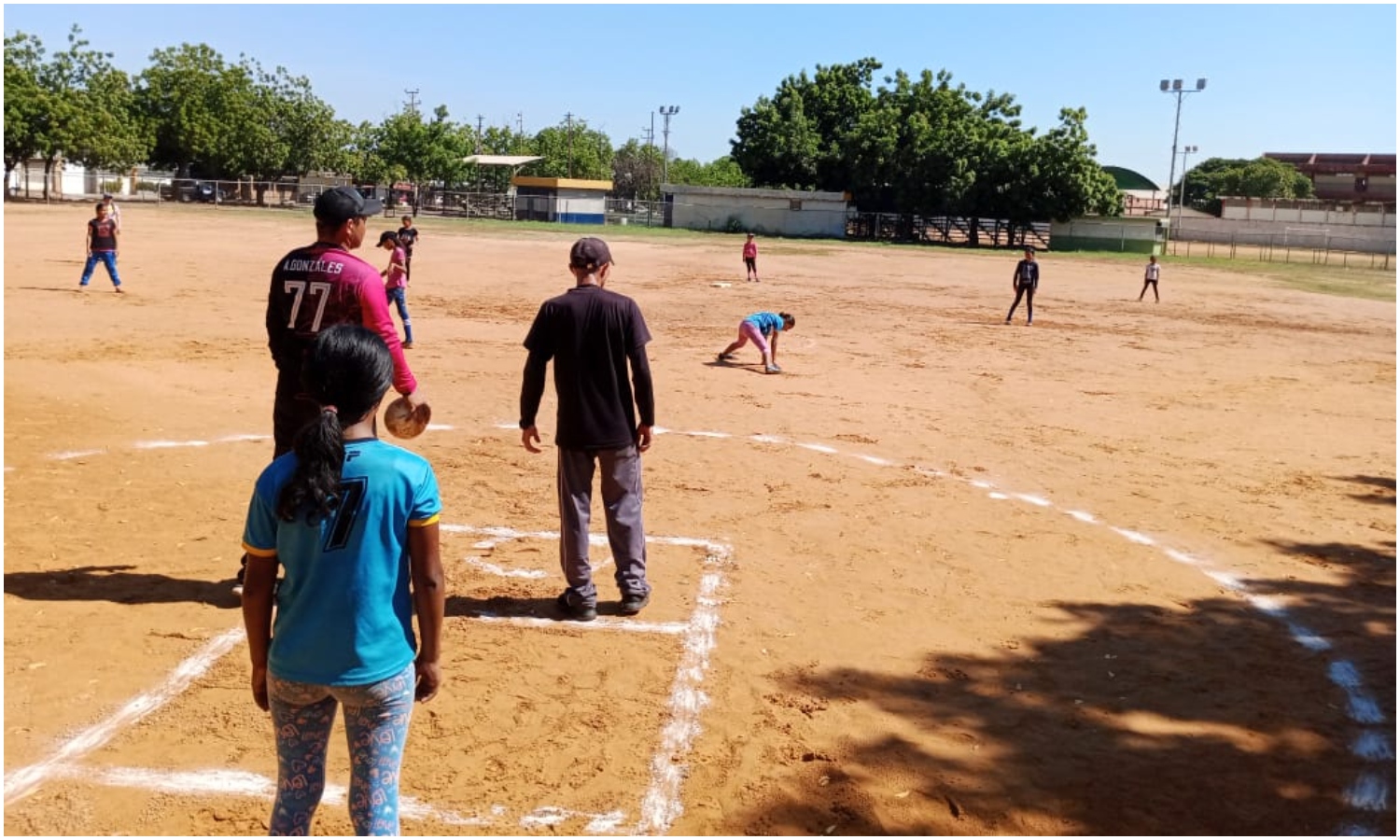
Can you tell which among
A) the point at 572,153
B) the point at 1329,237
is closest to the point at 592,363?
the point at 1329,237

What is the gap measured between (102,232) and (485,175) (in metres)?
87.0

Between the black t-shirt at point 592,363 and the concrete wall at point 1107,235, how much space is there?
64.9m

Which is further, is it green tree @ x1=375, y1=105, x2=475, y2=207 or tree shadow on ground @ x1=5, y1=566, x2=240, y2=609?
green tree @ x1=375, y1=105, x2=475, y2=207

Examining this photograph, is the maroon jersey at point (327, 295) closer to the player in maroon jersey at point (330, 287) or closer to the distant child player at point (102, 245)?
the player in maroon jersey at point (330, 287)

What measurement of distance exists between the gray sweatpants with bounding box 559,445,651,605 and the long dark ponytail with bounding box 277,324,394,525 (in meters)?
3.14

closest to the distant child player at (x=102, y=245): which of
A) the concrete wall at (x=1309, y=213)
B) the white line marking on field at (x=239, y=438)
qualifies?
the white line marking on field at (x=239, y=438)

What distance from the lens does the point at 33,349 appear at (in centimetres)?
1495

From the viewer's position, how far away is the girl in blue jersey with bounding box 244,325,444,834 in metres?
3.22

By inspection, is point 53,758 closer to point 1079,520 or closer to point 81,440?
point 81,440

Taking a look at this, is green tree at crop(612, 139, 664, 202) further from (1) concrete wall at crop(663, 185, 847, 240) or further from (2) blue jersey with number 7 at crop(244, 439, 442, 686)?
(2) blue jersey with number 7 at crop(244, 439, 442, 686)

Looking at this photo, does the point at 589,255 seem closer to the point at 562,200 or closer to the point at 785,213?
the point at 785,213

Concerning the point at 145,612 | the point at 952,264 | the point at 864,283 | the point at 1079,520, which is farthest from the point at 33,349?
the point at 952,264

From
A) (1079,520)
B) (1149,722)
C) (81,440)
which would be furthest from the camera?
(81,440)

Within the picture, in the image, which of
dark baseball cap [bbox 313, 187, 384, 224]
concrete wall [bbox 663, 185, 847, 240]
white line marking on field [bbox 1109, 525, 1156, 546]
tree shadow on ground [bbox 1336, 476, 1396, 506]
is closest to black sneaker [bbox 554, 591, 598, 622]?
dark baseball cap [bbox 313, 187, 384, 224]
